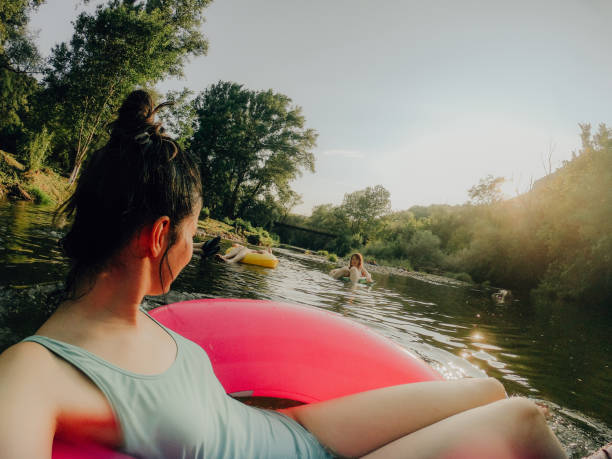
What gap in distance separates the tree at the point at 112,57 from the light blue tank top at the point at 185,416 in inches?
579

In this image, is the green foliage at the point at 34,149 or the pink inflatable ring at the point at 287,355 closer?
the pink inflatable ring at the point at 287,355

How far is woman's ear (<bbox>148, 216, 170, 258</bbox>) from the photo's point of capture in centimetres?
93

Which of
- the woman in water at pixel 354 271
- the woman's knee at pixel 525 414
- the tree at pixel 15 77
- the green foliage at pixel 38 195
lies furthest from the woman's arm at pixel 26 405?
the tree at pixel 15 77

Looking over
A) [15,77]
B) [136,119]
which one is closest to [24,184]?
[15,77]

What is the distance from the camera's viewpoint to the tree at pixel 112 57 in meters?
12.7

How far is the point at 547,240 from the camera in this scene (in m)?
18.0

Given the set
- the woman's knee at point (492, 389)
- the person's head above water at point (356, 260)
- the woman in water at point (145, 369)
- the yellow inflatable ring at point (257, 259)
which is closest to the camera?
the woman in water at point (145, 369)

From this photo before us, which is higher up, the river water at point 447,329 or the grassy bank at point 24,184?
the grassy bank at point 24,184

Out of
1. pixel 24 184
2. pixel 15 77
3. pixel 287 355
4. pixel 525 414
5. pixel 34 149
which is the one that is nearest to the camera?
pixel 525 414

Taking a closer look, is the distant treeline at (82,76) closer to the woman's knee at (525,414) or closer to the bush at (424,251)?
the woman's knee at (525,414)

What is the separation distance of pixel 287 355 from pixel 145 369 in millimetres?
1141

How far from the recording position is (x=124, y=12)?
40.9 feet

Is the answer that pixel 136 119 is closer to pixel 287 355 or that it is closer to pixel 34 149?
pixel 287 355

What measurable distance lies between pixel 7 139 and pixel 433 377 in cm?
2253
